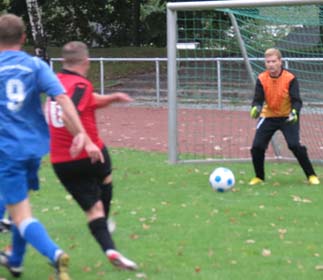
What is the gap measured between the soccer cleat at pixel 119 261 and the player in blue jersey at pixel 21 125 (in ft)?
1.91

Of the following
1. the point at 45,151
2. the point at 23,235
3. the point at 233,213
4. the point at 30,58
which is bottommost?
the point at 233,213

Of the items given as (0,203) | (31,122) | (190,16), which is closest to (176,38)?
(190,16)

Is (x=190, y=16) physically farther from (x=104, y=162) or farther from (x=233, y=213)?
(x=104, y=162)

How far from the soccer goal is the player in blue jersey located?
6.40 metres

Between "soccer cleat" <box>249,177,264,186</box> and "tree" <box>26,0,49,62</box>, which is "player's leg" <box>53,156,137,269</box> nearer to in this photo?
"soccer cleat" <box>249,177,264,186</box>

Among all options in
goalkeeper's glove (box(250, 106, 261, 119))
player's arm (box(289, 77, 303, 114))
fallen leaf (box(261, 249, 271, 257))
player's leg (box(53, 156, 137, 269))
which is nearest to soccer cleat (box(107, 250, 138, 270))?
→ player's leg (box(53, 156, 137, 269))

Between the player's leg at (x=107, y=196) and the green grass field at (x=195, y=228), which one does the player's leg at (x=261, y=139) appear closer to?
the green grass field at (x=195, y=228)

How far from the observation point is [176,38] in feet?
40.5

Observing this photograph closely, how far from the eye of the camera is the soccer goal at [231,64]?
12422 mm

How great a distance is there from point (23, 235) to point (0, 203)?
4.67ft

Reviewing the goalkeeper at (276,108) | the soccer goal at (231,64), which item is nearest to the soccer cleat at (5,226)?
the goalkeeper at (276,108)

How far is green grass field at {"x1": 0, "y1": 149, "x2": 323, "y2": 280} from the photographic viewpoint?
252 inches

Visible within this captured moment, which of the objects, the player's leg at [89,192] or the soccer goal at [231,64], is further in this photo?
the soccer goal at [231,64]

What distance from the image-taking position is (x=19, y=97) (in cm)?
566
